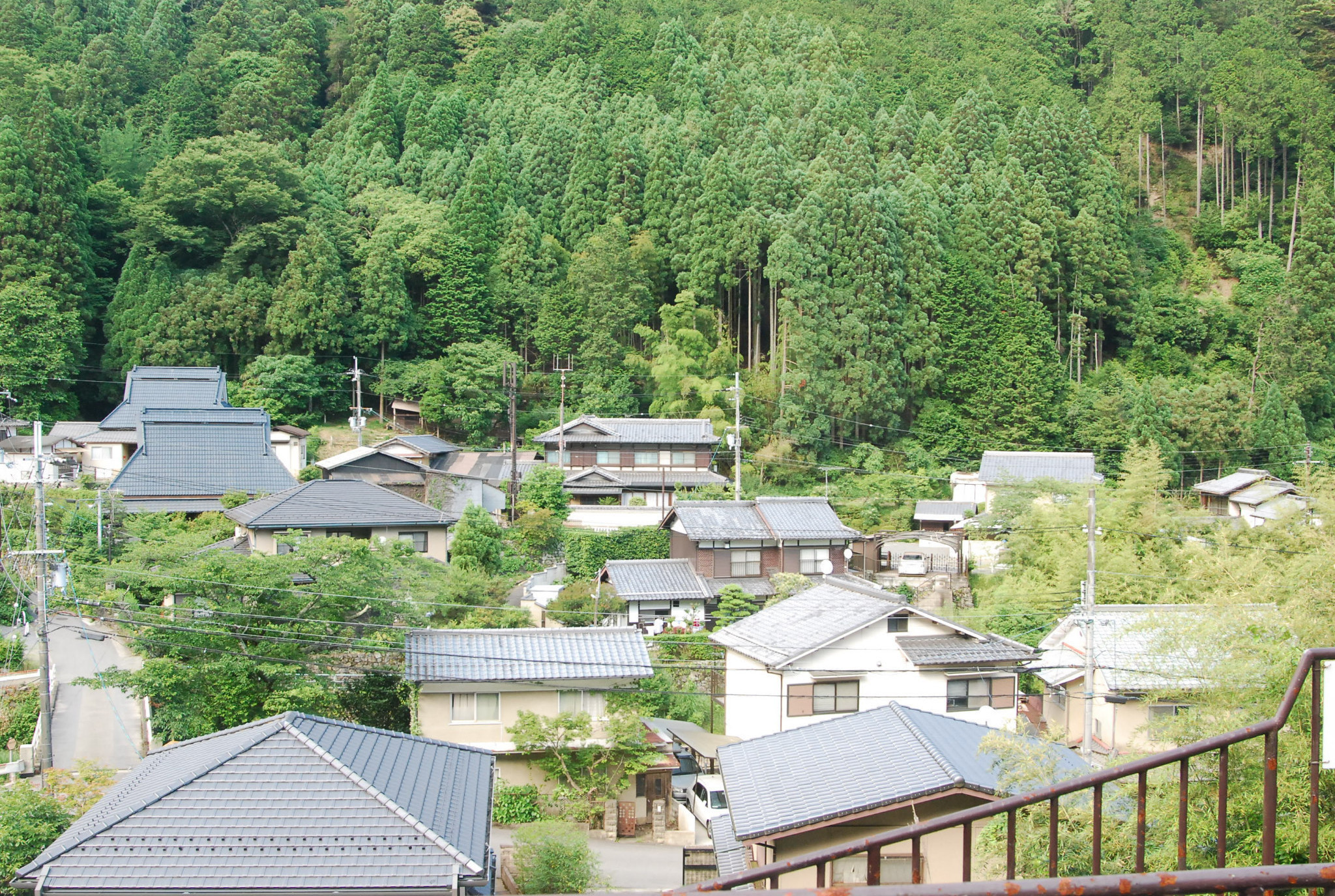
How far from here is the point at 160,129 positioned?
131 feet

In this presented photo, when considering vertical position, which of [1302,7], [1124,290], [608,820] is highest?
[1302,7]

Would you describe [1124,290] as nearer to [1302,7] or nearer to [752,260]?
[752,260]

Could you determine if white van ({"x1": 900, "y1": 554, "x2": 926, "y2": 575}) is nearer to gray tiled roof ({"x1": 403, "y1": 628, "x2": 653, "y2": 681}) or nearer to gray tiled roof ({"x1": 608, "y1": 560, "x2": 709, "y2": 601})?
gray tiled roof ({"x1": 608, "y1": 560, "x2": 709, "y2": 601})

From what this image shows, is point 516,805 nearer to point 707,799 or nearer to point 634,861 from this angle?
point 634,861

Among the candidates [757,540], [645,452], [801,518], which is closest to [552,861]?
[757,540]

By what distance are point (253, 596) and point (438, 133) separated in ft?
101

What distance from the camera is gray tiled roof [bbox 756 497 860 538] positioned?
22516 mm

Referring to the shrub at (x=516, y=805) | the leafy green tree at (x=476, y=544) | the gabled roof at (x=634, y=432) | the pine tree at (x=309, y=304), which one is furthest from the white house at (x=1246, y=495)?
the pine tree at (x=309, y=304)

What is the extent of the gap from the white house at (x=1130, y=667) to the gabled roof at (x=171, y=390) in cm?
2217

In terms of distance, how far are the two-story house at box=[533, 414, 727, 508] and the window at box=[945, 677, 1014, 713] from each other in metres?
13.1

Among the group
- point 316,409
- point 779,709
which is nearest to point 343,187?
point 316,409

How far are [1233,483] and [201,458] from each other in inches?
1098

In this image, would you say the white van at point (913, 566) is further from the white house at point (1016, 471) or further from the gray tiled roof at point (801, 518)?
the white house at point (1016, 471)

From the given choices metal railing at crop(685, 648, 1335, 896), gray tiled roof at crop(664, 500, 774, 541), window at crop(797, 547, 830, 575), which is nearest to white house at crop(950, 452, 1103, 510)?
window at crop(797, 547, 830, 575)
